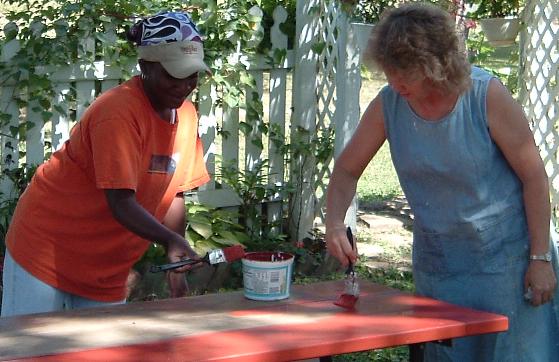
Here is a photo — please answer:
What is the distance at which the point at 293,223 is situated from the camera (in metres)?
6.97

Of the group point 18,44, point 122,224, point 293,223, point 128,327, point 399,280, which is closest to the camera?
point 128,327

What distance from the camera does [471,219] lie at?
10.9 feet

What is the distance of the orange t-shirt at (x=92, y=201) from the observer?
3414 mm

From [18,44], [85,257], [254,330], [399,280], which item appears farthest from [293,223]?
[254,330]

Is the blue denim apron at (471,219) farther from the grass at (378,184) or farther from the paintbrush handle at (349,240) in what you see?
the grass at (378,184)

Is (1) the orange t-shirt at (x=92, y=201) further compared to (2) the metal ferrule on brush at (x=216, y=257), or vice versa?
(1) the orange t-shirt at (x=92, y=201)

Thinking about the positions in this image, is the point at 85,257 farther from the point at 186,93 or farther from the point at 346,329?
the point at 346,329

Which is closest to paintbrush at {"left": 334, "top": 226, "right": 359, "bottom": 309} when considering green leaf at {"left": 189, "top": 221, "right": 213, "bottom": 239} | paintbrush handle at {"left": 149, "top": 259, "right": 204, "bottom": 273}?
paintbrush handle at {"left": 149, "top": 259, "right": 204, "bottom": 273}

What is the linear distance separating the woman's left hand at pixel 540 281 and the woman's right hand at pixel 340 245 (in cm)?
54

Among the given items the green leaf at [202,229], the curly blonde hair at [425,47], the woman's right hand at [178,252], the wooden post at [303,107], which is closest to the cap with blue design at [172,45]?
the woman's right hand at [178,252]

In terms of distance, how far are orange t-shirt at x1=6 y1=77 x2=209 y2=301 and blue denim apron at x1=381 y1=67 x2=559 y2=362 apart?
74cm

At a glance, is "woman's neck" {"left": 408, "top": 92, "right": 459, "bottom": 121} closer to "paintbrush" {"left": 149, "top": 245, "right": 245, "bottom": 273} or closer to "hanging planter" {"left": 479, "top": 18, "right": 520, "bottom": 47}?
"paintbrush" {"left": 149, "top": 245, "right": 245, "bottom": 273}

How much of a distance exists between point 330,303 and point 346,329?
0.31 meters

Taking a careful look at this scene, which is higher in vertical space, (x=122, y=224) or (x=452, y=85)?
(x=452, y=85)
